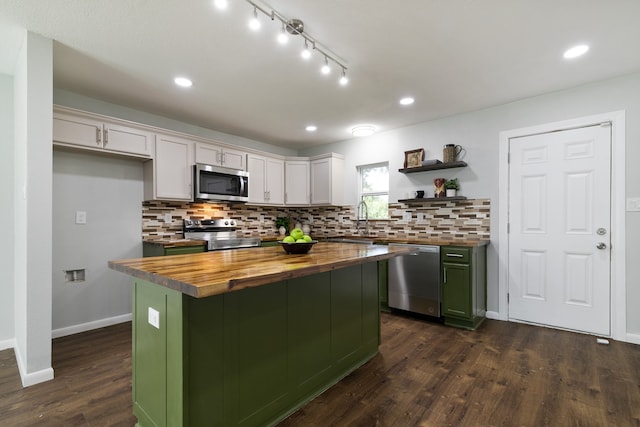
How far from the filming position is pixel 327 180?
192 inches

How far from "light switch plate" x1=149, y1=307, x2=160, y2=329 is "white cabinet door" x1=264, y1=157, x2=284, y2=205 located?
340 cm

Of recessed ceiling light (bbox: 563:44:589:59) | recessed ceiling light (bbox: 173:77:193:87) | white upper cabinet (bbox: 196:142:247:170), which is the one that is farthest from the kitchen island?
white upper cabinet (bbox: 196:142:247:170)

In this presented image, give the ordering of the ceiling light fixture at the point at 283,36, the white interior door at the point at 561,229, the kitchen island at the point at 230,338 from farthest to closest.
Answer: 1. the white interior door at the point at 561,229
2. the ceiling light fixture at the point at 283,36
3. the kitchen island at the point at 230,338

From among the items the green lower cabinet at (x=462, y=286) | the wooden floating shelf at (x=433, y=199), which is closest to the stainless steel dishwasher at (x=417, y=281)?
the green lower cabinet at (x=462, y=286)

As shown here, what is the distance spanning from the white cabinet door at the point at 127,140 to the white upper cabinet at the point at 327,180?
2.45m

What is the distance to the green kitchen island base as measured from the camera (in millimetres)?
1327

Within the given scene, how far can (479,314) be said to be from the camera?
338 centimetres

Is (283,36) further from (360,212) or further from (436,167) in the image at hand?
(360,212)

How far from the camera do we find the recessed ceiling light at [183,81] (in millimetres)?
2857

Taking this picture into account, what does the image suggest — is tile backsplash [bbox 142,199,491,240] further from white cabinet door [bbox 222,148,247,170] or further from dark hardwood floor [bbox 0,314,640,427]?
dark hardwood floor [bbox 0,314,640,427]

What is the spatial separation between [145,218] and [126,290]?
86cm

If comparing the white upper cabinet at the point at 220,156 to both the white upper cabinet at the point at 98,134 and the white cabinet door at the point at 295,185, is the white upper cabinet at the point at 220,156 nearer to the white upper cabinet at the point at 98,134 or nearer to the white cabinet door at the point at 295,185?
the white upper cabinet at the point at 98,134

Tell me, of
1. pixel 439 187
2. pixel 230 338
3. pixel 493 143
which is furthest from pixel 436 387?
pixel 493 143

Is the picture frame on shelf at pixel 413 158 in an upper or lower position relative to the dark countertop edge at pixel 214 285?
upper
